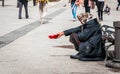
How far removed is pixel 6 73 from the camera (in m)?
8.72

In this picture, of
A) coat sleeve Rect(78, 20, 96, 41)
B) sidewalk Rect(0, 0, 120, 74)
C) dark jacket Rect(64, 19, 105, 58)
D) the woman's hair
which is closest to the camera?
sidewalk Rect(0, 0, 120, 74)

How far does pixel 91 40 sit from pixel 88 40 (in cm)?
11

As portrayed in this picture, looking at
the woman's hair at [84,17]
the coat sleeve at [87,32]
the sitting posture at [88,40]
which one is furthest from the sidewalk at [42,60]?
the woman's hair at [84,17]

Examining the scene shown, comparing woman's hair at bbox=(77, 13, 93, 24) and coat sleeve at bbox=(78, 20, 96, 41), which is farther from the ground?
woman's hair at bbox=(77, 13, 93, 24)

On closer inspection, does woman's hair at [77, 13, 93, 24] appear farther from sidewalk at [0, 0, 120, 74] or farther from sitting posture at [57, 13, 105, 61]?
sidewalk at [0, 0, 120, 74]

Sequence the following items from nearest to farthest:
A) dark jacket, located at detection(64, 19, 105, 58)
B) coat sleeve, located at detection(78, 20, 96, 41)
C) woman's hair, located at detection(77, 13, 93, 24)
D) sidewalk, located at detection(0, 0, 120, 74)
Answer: sidewalk, located at detection(0, 0, 120, 74) → dark jacket, located at detection(64, 19, 105, 58) → coat sleeve, located at detection(78, 20, 96, 41) → woman's hair, located at detection(77, 13, 93, 24)

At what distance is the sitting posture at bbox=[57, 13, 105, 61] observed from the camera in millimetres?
10086

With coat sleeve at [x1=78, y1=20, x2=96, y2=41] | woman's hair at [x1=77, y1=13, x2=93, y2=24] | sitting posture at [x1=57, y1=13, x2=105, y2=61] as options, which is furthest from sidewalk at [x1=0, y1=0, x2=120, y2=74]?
woman's hair at [x1=77, y1=13, x2=93, y2=24]

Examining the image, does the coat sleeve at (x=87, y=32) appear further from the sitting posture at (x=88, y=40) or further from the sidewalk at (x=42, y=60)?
the sidewalk at (x=42, y=60)

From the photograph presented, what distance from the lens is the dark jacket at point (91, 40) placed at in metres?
10.1

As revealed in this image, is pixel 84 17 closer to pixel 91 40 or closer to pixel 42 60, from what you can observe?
pixel 91 40

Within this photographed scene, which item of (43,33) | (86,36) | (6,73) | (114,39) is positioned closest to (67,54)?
(86,36)

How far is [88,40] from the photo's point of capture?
404 inches

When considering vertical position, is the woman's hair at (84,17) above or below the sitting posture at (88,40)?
above
